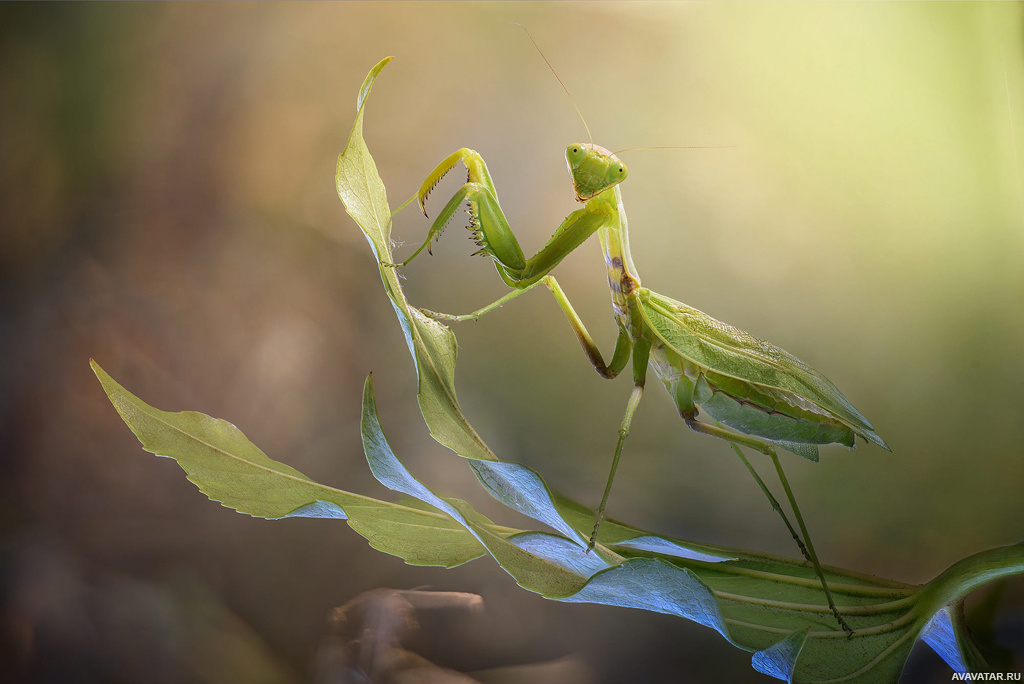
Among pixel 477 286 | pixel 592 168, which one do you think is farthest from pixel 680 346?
pixel 477 286

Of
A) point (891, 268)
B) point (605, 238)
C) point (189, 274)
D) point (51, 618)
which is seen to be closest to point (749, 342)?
point (605, 238)

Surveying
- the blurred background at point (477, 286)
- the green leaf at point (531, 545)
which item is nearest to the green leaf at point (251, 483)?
the green leaf at point (531, 545)

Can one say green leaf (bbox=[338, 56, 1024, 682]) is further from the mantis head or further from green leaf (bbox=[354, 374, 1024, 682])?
the mantis head

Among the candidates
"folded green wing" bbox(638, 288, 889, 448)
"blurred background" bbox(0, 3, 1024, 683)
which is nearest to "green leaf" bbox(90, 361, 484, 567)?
"blurred background" bbox(0, 3, 1024, 683)

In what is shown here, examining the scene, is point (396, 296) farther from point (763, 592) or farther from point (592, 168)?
point (763, 592)

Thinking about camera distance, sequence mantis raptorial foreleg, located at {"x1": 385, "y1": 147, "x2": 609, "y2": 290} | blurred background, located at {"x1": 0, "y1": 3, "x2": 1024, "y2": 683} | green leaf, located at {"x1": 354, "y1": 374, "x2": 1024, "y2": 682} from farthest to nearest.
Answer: blurred background, located at {"x1": 0, "y1": 3, "x2": 1024, "y2": 683}, mantis raptorial foreleg, located at {"x1": 385, "y1": 147, "x2": 609, "y2": 290}, green leaf, located at {"x1": 354, "y1": 374, "x2": 1024, "y2": 682}
